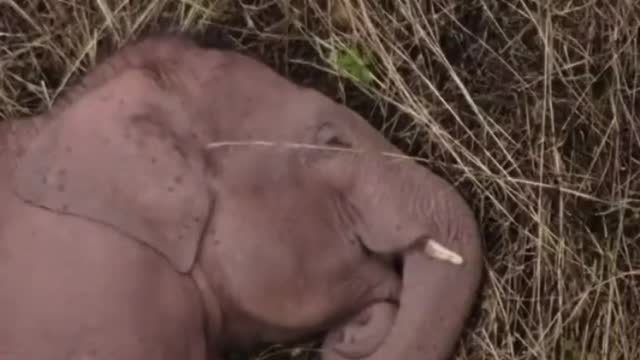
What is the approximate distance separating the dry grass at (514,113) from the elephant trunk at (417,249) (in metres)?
0.11

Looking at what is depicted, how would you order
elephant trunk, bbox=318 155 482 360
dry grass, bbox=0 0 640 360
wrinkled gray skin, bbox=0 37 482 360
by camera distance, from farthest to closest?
dry grass, bbox=0 0 640 360 → elephant trunk, bbox=318 155 482 360 → wrinkled gray skin, bbox=0 37 482 360

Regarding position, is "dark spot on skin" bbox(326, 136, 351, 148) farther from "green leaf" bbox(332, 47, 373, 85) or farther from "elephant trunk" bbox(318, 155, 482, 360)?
"green leaf" bbox(332, 47, 373, 85)

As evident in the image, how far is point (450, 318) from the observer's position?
7.30ft

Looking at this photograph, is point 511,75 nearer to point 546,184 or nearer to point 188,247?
point 546,184

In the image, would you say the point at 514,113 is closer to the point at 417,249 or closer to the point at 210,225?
the point at 417,249

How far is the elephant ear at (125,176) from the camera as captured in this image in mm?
2096

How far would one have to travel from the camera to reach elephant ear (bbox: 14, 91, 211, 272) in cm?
210

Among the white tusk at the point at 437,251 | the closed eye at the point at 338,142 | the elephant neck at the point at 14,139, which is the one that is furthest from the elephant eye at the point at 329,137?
the elephant neck at the point at 14,139

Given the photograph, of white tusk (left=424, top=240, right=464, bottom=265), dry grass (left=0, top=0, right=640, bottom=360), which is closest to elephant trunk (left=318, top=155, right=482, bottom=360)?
white tusk (left=424, top=240, right=464, bottom=265)

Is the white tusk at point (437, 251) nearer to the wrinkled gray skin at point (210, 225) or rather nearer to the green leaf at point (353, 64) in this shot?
the wrinkled gray skin at point (210, 225)

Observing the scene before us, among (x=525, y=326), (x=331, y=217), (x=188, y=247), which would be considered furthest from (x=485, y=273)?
(x=188, y=247)

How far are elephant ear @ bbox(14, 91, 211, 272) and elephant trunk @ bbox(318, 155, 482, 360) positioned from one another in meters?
0.21

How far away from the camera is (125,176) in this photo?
6.91 ft

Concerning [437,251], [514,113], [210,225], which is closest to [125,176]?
[210,225]
